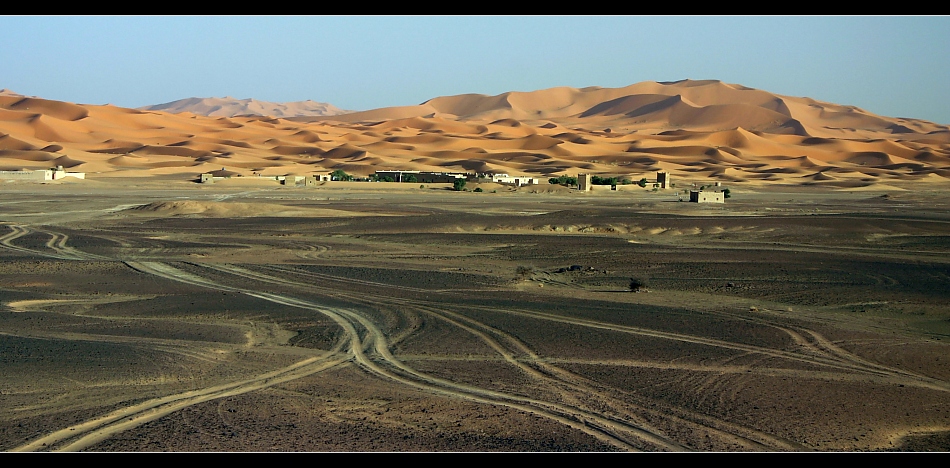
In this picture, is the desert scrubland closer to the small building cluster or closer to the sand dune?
the small building cluster

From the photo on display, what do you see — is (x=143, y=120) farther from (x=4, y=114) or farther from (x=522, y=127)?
(x=522, y=127)

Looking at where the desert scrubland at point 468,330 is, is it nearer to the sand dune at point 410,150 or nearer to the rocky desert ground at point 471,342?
the rocky desert ground at point 471,342

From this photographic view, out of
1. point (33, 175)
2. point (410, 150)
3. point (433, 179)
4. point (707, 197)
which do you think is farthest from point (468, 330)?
point (410, 150)

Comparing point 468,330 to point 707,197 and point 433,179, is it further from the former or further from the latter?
point 433,179

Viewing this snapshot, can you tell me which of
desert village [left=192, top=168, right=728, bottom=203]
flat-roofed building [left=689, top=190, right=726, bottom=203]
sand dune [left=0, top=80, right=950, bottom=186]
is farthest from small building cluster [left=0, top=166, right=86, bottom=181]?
flat-roofed building [left=689, top=190, right=726, bottom=203]
